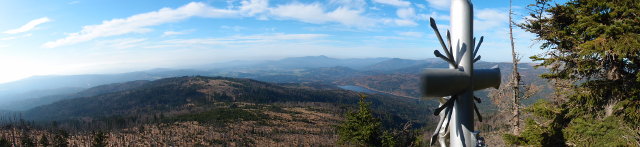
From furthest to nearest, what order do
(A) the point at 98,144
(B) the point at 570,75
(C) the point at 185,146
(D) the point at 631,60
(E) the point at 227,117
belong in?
(E) the point at 227,117 → (C) the point at 185,146 → (A) the point at 98,144 → (B) the point at 570,75 → (D) the point at 631,60

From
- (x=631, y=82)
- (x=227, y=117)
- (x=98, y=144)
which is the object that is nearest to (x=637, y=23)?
(x=631, y=82)

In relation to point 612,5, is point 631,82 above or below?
below

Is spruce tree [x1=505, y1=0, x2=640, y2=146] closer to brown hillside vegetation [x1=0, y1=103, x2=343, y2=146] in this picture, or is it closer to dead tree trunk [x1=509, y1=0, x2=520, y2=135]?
dead tree trunk [x1=509, y1=0, x2=520, y2=135]

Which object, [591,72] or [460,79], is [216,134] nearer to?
[591,72]

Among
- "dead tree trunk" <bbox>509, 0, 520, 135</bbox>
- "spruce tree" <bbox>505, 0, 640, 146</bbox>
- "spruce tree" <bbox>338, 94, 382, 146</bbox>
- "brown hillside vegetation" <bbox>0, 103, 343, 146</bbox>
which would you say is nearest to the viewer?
"spruce tree" <bbox>505, 0, 640, 146</bbox>

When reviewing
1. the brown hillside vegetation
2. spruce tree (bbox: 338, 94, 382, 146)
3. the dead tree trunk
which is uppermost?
the dead tree trunk

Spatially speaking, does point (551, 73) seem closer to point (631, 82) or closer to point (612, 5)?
point (631, 82)

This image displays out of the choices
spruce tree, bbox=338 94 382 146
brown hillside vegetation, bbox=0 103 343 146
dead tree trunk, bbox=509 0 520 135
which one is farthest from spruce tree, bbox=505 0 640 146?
brown hillside vegetation, bbox=0 103 343 146

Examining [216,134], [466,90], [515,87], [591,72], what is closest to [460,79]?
[466,90]

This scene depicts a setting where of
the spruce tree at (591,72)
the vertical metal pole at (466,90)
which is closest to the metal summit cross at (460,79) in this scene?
the vertical metal pole at (466,90)
